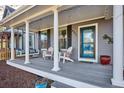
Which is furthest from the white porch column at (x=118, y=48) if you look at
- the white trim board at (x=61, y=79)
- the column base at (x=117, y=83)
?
the white trim board at (x=61, y=79)

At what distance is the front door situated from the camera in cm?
638

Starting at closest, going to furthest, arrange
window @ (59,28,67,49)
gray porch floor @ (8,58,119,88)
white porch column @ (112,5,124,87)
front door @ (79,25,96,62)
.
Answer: white porch column @ (112,5,124,87)
gray porch floor @ (8,58,119,88)
front door @ (79,25,96,62)
window @ (59,28,67,49)

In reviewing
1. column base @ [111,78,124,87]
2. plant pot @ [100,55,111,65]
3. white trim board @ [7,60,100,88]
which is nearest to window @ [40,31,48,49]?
white trim board @ [7,60,100,88]

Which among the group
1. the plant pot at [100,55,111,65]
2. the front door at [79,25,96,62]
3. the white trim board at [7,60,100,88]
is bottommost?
the white trim board at [7,60,100,88]

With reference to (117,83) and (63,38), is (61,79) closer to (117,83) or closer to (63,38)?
(117,83)

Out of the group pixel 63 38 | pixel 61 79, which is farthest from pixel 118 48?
pixel 63 38

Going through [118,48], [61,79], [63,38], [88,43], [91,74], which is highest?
[63,38]

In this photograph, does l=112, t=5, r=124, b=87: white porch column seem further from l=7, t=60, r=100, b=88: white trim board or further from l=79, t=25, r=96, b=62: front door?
l=79, t=25, r=96, b=62: front door

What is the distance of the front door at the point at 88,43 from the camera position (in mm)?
6383

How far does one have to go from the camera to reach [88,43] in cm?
666

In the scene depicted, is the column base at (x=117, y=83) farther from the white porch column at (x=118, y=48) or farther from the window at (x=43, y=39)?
the window at (x=43, y=39)
